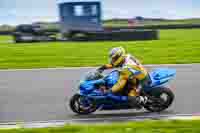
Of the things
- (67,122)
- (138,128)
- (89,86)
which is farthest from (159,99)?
(138,128)

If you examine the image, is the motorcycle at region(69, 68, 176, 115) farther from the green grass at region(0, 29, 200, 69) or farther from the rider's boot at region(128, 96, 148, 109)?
the green grass at region(0, 29, 200, 69)

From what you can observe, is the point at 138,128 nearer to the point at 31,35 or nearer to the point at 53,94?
the point at 53,94

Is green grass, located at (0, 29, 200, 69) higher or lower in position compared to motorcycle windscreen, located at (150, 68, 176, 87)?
lower

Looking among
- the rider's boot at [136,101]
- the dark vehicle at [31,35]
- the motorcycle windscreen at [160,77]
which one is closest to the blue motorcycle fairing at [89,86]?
the rider's boot at [136,101]

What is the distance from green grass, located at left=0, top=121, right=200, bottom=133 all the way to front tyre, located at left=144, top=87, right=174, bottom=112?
133 centimetres

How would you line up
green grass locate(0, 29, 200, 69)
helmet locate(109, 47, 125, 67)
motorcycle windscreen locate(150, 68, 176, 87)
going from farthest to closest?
1. green grass locate(0, 29, 200, 69)
2. motorcycle windscreen locate(150, 68, 176, 87)
3. helmet locate(109, 47, 125, 67)

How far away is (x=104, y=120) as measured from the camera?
29.7 ft

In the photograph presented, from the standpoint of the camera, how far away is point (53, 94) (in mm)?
11867

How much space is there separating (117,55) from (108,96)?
0.71 meters

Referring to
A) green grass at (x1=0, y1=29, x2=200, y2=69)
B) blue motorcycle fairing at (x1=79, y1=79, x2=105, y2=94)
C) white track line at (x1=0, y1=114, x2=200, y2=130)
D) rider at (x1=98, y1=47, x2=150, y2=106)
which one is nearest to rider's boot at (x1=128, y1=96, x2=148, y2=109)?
rider at (x1=98, y1=47, x2=150, y2=106)

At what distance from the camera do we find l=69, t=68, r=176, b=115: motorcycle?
927cm

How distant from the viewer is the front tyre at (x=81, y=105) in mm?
9401

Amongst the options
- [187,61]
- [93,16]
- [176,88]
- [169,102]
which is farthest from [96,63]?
[93,16]

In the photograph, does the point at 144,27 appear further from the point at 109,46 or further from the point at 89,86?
the point at 89,86
